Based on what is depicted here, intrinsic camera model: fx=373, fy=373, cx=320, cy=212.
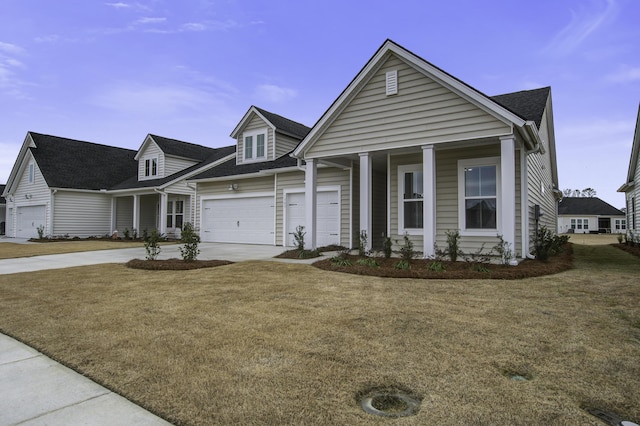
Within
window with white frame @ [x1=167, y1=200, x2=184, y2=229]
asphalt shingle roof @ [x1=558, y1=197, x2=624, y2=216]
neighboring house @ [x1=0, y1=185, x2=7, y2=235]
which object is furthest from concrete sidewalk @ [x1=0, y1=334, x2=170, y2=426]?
asphalt shingle roof @ [x1=558, y1=197, x2=624, y2=216]

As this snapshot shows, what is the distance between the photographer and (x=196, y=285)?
696cm

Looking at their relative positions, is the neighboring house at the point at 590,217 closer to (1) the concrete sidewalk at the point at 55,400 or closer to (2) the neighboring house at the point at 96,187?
(2) the neighboring house at the point at 96,187

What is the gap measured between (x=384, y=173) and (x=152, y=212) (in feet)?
57.6

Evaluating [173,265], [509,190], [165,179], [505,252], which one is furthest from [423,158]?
[165,179]

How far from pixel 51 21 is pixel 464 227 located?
1534 cm

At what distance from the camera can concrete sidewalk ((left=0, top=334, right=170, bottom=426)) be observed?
239 cm

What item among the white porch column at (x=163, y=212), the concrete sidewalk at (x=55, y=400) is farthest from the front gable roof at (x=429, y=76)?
the white porch column at (x=163, y=212)

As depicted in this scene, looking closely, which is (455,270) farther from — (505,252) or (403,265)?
(505,252)

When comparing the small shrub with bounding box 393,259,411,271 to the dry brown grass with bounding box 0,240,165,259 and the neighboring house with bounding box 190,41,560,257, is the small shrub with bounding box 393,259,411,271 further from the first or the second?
the dry brown grass with bounding box 0,240,165,259

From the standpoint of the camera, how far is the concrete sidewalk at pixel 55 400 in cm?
239

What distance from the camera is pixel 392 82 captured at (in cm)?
1012

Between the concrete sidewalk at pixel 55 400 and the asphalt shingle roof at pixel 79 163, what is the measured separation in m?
22.7

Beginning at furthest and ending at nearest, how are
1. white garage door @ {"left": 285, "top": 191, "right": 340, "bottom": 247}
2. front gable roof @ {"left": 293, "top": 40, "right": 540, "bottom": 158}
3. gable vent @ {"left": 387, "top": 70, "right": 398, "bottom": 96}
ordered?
white garage door @ {"left": 285, "top": 191, "right": 340, "bottom": 247} < gable vent @ {"left": 387, "top": 70, "right": 398, "bottom": 96} < front gable roof @ {"left": 293, "top": 40, "right": 540, "bottom": 158}

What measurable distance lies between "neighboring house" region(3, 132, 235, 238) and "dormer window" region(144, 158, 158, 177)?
62mm
